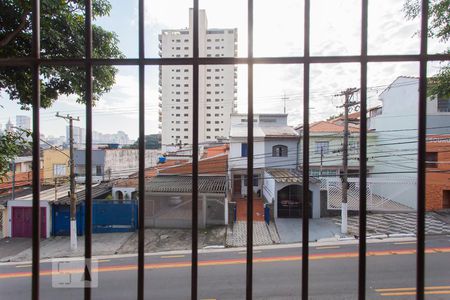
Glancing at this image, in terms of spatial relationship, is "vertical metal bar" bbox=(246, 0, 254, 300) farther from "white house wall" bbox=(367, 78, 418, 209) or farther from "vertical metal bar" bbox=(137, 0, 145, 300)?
"white house wall" bbox=(367, 78, 418, 209)

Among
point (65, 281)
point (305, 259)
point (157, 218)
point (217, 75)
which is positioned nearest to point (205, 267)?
point (65, 281)

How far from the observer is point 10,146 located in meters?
5.00

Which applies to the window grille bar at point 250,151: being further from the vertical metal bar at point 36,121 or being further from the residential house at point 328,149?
the residential house at point 328,149

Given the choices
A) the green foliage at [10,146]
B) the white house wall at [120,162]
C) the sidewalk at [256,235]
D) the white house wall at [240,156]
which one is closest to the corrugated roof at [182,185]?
the white house wall at [240,156]

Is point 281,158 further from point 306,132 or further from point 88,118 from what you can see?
point 88,118

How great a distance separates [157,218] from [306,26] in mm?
14357

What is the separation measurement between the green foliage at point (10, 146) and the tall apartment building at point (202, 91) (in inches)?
1671

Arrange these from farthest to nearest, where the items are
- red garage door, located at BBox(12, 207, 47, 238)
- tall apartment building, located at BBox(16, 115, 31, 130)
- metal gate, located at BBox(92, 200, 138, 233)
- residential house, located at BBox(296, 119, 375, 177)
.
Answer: residential house, located at BBox(296, 119, 375, 177) → metal gate, located at BBox(92, 200, 138, 233) → red garage door, located at BBox(12, 207, 47, 238) → tall apartment building, located at BBox(16, 115, 31, 130)

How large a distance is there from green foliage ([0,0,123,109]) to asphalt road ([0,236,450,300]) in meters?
5.50

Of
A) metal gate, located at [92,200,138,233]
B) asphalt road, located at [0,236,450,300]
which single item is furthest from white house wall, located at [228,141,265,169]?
asphalt road, located at [0,236,450,300]

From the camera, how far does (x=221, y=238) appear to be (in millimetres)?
12633

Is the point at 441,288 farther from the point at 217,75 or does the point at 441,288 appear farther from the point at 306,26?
the point at 217,75

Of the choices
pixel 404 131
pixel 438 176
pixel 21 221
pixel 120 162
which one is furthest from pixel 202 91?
pixel 438 176

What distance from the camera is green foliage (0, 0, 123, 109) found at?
14.3 ft
